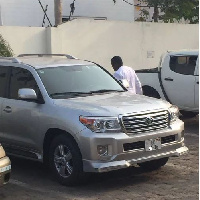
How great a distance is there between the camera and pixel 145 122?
21.4ft

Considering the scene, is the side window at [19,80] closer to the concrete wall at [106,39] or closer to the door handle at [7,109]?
the door handle at [7,109]

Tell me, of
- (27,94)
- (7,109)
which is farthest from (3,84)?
(27,94)

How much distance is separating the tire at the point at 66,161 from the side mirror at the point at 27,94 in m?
0.69

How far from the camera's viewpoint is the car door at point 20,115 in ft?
23.2

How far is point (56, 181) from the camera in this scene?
22.8ft

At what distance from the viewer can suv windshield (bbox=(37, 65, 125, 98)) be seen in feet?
23.7

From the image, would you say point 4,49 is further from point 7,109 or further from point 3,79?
point 7,109

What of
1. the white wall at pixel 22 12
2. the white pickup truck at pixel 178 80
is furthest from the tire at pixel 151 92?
the white wall at pixel 22 12

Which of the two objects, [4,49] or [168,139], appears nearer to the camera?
[168,139]

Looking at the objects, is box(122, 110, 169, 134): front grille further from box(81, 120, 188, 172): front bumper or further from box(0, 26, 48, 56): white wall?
box(0, 26, 48, 56): white wall

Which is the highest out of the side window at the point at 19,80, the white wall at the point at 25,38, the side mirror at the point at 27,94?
the white wall at the point at 25,38

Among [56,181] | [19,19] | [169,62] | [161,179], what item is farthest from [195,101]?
[19,19]

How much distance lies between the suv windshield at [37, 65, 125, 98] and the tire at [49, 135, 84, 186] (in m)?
0.76

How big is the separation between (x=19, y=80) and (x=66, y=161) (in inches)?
67.0
